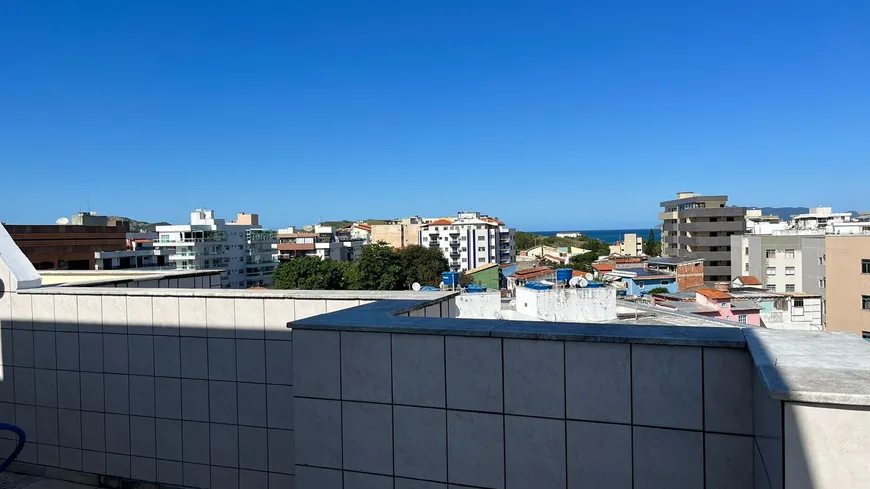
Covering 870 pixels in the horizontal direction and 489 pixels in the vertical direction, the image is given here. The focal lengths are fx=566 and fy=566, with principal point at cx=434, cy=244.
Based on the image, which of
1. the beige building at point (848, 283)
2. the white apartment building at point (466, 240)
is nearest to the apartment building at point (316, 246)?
the white apartment building at point (466, 240)

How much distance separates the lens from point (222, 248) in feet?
253

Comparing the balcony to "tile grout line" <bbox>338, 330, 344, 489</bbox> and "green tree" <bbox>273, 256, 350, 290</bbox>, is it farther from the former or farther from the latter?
"green tree" <bbox>273, 256, 350, 290</bbox>

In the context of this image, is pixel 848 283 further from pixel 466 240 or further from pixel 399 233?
pixel 399 233

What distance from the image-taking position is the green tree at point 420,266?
188 ft

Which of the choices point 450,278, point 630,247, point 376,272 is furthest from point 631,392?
point 630,247

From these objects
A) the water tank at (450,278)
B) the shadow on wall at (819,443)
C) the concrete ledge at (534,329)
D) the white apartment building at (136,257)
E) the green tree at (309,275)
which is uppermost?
the concrete ledge at (534,329)

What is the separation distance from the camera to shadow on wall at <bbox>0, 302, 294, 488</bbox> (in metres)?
4.66

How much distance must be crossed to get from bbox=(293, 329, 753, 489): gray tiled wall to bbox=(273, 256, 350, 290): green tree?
50.0m

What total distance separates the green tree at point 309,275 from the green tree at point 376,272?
2.45m

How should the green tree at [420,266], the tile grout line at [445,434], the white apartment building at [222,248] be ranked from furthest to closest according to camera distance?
1. the white apartment building at [222,248]
2. the green tree at [420,266]
3. the tile grout line at [445,434]

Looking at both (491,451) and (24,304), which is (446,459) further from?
(24,304)

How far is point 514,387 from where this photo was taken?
9.02ft

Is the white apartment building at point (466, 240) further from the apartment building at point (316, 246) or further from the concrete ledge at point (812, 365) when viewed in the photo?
the concrete ledge at point (812, 365)

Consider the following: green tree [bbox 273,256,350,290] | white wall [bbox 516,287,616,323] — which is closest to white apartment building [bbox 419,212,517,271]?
green tree [bbox 273,256,350,290]
